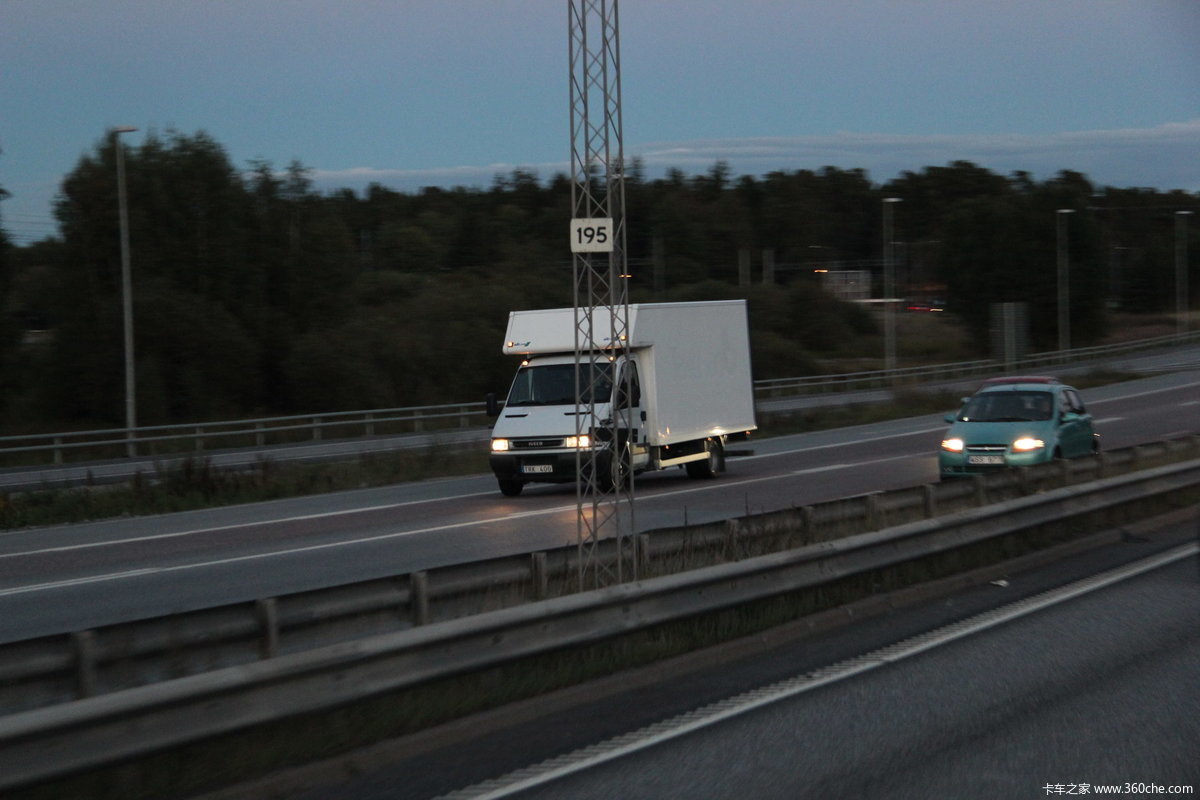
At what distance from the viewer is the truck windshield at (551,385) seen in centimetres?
2183

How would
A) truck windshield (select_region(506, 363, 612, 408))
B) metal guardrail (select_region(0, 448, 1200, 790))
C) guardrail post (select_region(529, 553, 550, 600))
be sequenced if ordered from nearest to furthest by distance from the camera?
metal guardrail (select_region(0, 448, 1200, 790)) → guardrail post (select_region(529, 553, 550, 600)) → truck windshield (select_region(506, 363, 612, 408))

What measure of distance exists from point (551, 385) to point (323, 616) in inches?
609

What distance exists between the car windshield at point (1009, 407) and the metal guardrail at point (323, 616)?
11.1 metres

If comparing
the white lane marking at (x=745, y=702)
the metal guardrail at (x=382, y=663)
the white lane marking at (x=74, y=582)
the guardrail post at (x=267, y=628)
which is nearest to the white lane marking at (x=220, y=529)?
the white lane marking at (x=74, y=582)

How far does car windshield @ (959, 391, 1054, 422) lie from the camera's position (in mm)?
21438

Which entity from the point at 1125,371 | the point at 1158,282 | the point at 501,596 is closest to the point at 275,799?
the point at 501,596

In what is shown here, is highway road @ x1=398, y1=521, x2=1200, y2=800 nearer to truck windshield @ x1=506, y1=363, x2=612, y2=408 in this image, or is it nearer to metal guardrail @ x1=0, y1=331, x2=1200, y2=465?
truck windshield @ x1=506, y1=363, x2=612, y2=408

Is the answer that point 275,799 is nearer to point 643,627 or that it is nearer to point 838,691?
point 643,627

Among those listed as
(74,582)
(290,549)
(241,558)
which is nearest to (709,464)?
(290,549)

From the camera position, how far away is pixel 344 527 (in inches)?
734

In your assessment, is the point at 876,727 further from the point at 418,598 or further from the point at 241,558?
the point at 241,558

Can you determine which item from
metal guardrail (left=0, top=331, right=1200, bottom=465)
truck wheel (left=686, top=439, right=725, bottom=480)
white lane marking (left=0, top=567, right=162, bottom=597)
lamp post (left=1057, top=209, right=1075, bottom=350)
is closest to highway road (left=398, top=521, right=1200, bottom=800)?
white lane marking (left=0, top=567, right=162, bottom=597)

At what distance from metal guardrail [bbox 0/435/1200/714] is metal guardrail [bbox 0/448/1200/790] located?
1.35ft

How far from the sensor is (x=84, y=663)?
573 cm
